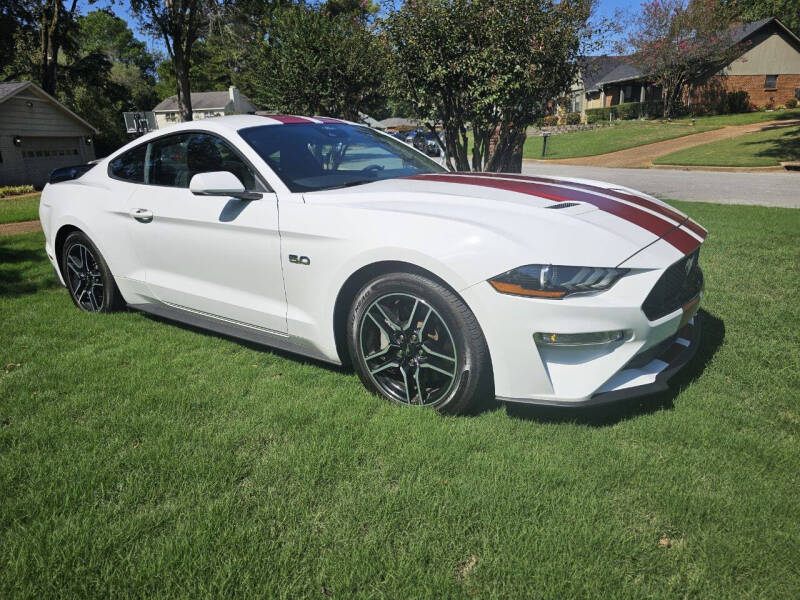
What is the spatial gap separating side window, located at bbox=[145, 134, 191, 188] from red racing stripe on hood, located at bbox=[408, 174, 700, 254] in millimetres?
1829

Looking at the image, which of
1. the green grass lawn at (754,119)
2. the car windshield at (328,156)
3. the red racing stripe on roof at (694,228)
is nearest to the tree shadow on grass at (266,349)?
the car windshield at (328,156)

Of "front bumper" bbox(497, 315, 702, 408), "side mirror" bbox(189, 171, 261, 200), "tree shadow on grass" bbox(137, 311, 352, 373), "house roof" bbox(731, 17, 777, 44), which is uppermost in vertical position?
"house roof" bbox(731, 17, 777, 44)

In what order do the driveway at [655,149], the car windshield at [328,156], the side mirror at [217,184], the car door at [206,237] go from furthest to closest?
the driveway at [655,149], the car windshield at [328,156], the car door at [206,237], the side mirror at [217,184]

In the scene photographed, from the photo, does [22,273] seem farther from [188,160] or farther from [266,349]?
[266,349]

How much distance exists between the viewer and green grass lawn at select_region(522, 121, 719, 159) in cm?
2825

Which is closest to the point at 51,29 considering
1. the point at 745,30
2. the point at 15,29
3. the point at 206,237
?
the point at 15,29

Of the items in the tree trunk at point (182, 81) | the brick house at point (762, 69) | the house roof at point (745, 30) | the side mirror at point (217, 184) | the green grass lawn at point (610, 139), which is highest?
the house roof at point (745, 30)

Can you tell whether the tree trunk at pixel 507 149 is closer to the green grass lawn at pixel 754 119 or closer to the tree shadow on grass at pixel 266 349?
the tree shadow on grass at pixel 266 349

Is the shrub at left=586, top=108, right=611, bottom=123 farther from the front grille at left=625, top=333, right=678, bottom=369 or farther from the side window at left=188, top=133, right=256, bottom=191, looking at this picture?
the front grille at left=625, top=333, right=678, bottom=369

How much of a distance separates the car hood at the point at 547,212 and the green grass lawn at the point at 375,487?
2.90ft

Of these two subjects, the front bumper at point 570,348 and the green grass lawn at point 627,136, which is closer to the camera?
the front bumper at point 570,348

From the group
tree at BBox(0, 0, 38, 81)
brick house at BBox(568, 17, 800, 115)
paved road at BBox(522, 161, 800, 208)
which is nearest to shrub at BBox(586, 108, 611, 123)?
brick house at BBox(568, 17, 800, 115)

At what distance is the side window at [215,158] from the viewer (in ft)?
11.3

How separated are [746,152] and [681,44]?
20.7m
